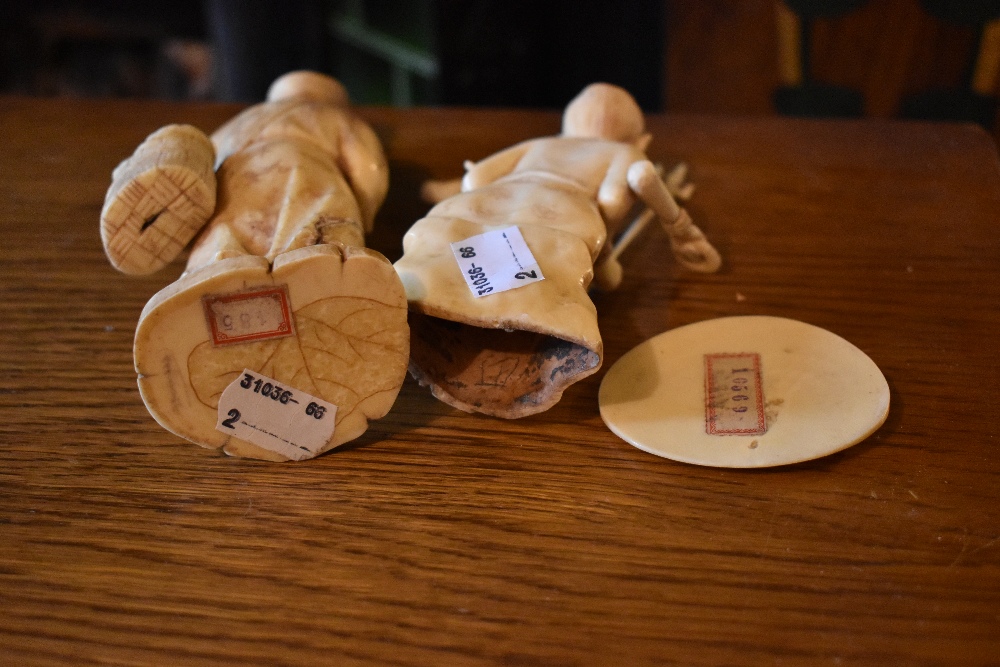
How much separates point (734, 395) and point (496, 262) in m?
0.32

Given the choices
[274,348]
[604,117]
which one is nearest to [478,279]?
[274,348]

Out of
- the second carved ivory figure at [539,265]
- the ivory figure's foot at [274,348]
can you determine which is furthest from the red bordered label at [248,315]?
the second carved ivory figure at [539,265]

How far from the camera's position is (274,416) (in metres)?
→ 0.94

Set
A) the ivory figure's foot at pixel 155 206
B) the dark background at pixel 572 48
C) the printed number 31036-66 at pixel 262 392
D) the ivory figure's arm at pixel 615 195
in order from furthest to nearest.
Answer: the dark background at pixel 572 48
the ivory figure's arm at pixel 615 195
the ivory figure's foot at pixel 155 206
the printed number 31036-66 at pixel 262 392

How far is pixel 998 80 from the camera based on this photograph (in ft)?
6.94

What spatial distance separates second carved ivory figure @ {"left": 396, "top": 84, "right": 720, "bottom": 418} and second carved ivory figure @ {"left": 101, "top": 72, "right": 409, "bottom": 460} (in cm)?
8

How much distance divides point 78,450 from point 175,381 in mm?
221

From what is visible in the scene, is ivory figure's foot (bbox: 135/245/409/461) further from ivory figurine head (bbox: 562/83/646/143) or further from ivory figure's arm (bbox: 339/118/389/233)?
ivory figurine head (bbox: 562/83/646/143)

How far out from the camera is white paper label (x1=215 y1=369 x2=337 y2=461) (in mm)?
925

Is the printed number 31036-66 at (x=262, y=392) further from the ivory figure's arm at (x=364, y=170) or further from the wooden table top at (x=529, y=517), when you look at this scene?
the ivory figure's arm at (x=364, y=170)

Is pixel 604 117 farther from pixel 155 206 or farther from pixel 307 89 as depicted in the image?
pixel 155 206

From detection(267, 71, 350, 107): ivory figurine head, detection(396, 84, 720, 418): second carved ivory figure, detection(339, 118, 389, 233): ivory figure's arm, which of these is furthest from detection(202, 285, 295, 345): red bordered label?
detection(267, 71, 350, 107): ivory figurine head

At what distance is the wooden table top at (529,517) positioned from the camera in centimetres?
81

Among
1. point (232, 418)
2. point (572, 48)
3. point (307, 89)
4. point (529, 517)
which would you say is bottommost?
point (572, 48)
